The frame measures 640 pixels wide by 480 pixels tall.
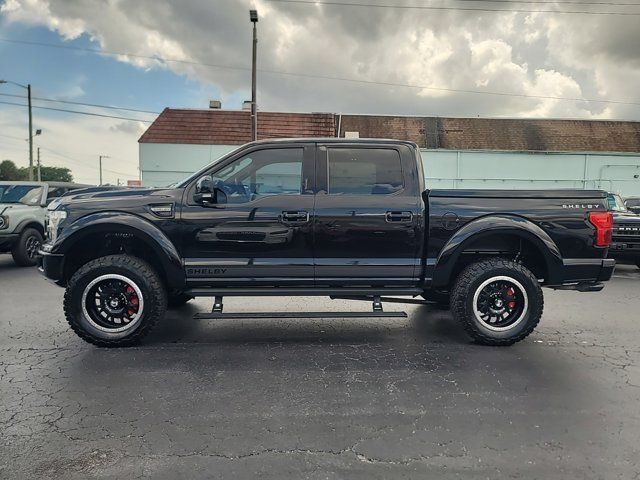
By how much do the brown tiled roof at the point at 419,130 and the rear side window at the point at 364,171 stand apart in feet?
63.7

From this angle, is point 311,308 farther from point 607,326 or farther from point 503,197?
point 607,326

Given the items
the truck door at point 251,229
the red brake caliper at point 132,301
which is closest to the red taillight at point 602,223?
the truck door at point 251,229

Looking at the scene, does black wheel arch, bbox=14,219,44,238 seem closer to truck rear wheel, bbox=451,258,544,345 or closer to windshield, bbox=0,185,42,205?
windshield, bbox=0,185,42,205

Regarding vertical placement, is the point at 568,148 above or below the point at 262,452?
above

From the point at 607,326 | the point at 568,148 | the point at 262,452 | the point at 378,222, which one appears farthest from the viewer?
the point at 568,148

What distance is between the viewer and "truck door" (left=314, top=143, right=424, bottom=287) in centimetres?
430

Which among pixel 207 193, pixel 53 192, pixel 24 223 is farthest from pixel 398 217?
pixel 53 192

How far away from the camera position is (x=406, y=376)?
12.0 feet

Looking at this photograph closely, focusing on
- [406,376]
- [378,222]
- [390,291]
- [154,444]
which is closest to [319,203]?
[378,222]

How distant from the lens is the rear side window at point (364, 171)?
4.41m

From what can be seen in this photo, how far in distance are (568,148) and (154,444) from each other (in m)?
28.2

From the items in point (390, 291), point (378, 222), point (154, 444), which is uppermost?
point (378, 222)

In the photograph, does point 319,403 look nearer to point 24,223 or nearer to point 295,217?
point 295,217

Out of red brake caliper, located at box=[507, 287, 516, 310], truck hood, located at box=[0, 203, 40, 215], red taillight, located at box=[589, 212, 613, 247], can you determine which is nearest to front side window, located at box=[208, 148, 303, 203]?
red brake caliper, located at box=[507, 287, 516, 310]
